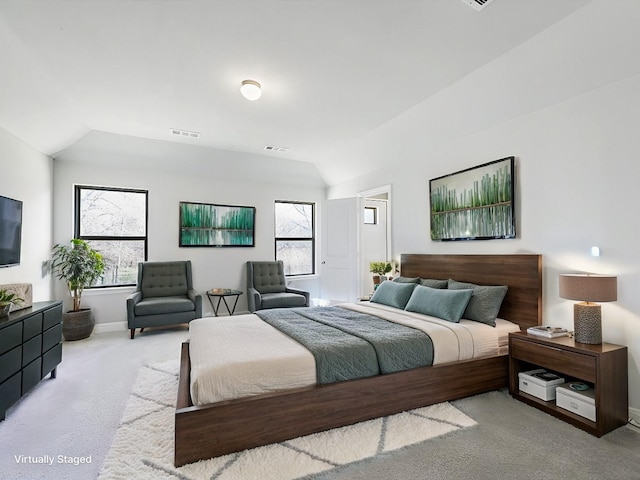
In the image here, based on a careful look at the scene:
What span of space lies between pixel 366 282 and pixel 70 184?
16.3 ft

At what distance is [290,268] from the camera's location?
6.60m

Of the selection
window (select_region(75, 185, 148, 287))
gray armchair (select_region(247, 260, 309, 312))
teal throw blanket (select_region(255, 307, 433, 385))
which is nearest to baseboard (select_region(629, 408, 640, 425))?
teal throw blanket (select_region(255, 307, 433, 385))

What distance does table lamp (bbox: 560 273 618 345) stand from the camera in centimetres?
235

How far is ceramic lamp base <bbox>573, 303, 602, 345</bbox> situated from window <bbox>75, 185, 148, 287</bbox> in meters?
5.49

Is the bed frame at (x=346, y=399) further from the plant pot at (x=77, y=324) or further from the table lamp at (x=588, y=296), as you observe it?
the plant pot at (x=77, y=324)

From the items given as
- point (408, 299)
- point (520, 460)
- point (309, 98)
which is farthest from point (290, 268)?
point (520, 460)

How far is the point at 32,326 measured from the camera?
110 inches

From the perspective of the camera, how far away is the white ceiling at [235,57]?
2.24m

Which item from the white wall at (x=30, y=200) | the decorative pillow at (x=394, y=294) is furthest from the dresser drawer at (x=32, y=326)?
the decorative pillow at (x=394, y=294)

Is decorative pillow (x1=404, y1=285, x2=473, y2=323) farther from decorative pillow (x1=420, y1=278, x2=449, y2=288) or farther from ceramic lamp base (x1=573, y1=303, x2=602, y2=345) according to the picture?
ceramic lamp base (x1=573, y1=303, x2=602, y2=345)

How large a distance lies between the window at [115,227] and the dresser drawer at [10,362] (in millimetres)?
2697

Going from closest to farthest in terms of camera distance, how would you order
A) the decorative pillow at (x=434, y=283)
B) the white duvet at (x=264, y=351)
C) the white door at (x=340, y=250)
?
the white duvet at (x=264, y=351), the decorative pillow at (x=434, y=283), the white door at (x=340, y=250)

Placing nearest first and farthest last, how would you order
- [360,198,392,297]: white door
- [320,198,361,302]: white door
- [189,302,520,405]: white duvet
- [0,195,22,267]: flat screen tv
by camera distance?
[189,302,520,405]: white duvet < [0,195,22,267]: flat screen tv < [320,198,361,302]: white door < [360,198,392,297]: white door

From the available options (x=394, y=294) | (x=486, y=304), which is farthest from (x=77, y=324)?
(x=486, y=304)
